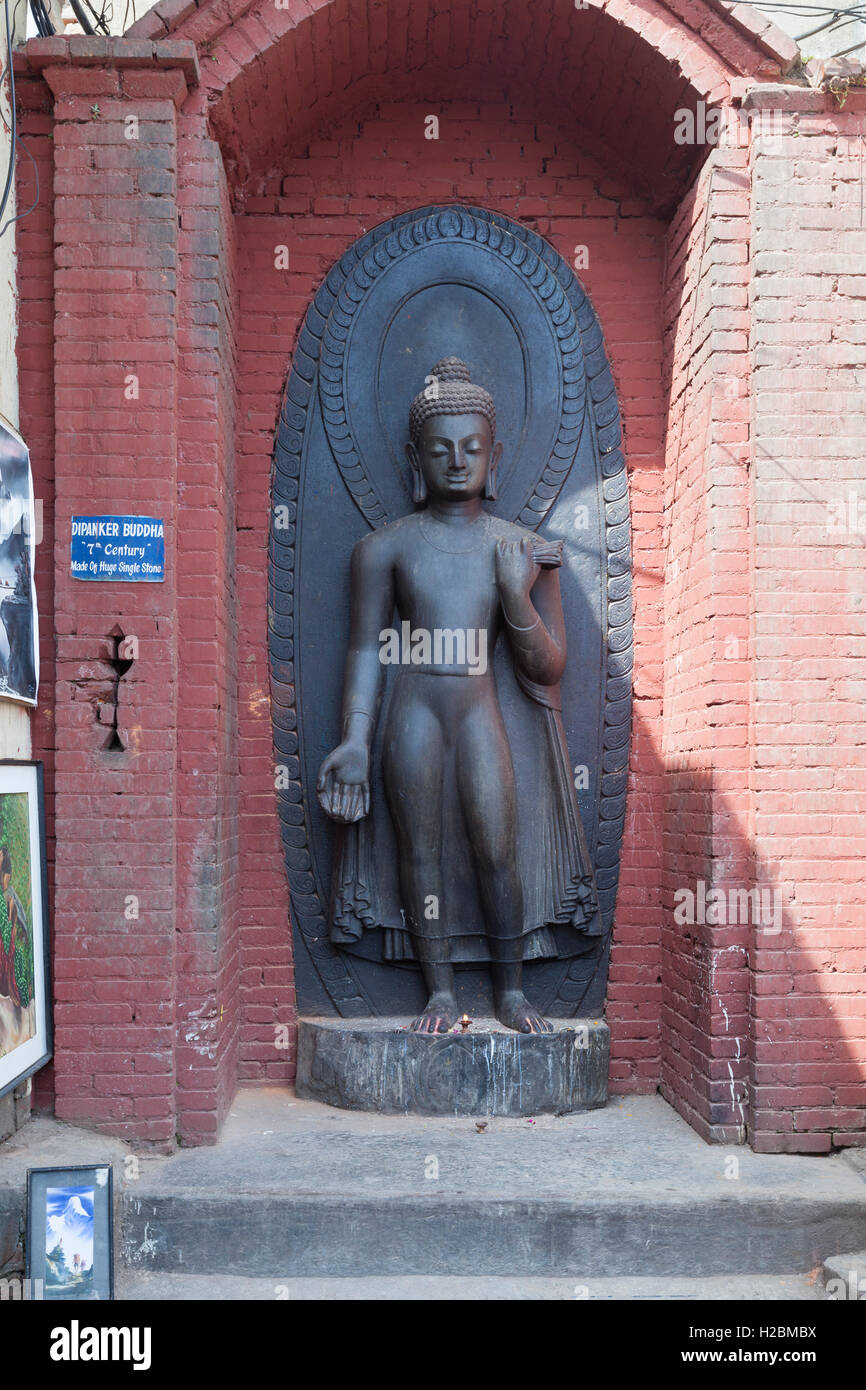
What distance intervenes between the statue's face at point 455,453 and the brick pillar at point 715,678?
84cm

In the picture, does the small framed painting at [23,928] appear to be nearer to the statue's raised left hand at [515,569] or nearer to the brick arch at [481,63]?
the statue's raised left hand at [515,569]

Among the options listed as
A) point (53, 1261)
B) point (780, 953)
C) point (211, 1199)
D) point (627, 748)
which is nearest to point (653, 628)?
point (627, 748)

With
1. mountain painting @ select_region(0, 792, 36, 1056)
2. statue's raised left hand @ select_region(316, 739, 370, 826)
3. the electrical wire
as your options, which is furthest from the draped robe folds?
the electrical wire

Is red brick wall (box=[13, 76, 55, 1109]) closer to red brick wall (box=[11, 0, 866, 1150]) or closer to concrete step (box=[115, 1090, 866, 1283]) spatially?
red brick wall (box=[11, 0, 866, 1150])

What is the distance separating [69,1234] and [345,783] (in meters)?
1.93

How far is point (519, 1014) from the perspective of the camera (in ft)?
15.5

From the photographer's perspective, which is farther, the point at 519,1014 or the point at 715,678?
the point at 519,1014

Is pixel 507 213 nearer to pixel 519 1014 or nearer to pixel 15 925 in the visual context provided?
pixel 519 1014

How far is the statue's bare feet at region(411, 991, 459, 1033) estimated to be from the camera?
4656 millimetres

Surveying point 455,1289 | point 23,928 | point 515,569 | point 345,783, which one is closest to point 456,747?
point 345,783

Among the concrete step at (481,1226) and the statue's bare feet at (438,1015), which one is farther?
the statue's bare feet at (438,1015)

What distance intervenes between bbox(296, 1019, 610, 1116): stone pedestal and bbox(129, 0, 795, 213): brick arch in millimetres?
3532

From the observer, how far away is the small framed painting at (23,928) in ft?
12.5

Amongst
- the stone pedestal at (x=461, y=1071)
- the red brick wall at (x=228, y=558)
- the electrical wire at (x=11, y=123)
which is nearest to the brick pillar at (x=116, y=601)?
the red brick wall at (x=228, y=558)
